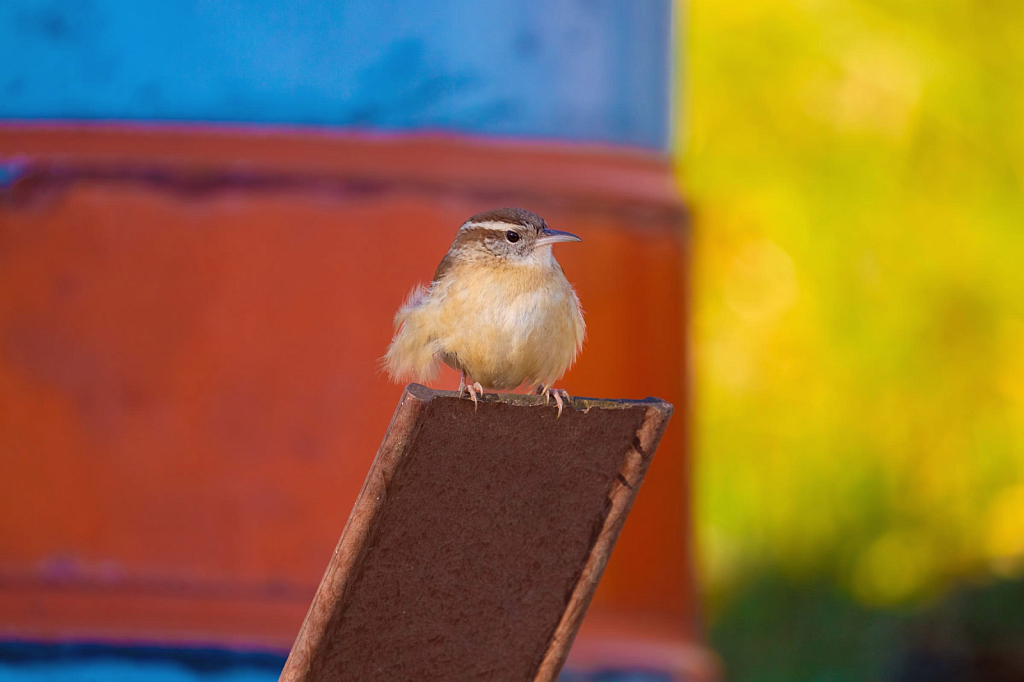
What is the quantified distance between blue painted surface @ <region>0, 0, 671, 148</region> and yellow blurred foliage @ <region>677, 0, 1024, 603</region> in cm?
421

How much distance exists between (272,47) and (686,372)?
6.47ft

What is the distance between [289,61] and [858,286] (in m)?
5.56

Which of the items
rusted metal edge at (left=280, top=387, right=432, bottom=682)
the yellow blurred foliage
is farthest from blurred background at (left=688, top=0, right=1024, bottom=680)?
rusted metal edge at (left=280, top=387, right=432, bottom=682)

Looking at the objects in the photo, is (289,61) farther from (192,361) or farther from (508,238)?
(508,238)

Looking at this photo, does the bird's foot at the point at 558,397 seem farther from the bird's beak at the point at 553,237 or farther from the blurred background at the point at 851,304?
the blurred background at the point at 851,304

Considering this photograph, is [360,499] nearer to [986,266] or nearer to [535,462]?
[535,462]

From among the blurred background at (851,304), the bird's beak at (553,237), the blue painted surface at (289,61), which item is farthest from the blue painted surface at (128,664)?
the blurred background at (851,304)

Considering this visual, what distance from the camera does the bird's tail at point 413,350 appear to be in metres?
3.03

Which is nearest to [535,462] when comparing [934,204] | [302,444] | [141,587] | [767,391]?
[302,444]

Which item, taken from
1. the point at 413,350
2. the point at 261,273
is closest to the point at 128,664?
the point at 261,273

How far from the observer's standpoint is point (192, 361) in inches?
149

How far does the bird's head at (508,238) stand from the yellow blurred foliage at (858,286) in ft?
16.6

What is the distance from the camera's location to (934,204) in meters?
8.57

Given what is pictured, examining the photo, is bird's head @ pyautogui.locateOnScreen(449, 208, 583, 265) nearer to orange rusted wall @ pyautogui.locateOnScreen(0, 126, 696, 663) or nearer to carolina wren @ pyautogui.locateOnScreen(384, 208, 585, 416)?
carolina wren @ pyautogui.locateOnScreen(384, 208, 585, 416)
